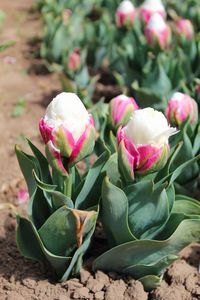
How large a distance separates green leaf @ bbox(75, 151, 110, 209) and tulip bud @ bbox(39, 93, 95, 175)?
190mm

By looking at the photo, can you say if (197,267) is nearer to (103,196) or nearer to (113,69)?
(103,196)

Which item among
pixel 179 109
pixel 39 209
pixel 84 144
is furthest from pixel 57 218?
pixel 179 109

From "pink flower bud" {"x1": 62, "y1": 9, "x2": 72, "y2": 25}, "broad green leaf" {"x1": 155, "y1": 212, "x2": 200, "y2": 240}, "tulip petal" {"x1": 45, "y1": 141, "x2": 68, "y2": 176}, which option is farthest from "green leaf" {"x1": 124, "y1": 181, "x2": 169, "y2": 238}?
"pink flower bud" {"x1": 62, "y1": 9, "x2": 72, "y2": 25}

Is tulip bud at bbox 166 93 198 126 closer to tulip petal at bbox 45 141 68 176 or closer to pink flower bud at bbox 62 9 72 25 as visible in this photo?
tulip petal at bbox 45 141 68 176

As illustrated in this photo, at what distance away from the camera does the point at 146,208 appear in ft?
6.08

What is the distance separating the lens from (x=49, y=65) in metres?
3.89

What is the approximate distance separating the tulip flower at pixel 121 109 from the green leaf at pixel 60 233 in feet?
1.72

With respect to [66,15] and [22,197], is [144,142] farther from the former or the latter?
[66,15]

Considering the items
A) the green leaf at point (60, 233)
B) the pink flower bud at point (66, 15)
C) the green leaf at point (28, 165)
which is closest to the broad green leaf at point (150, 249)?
the green leaf at point (60, 233)

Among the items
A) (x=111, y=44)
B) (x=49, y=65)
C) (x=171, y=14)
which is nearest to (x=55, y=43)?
(x=49, y=65)

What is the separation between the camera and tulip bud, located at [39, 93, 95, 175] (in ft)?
5.29

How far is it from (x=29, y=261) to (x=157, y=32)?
1.47m

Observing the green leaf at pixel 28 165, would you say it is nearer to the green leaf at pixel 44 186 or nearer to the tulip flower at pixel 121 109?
the green leaf at pixel 44 186

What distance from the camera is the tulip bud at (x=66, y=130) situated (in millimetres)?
1611
